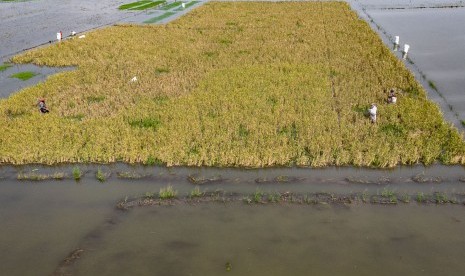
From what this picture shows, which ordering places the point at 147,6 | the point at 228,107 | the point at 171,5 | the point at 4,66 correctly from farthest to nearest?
the point at 171,5
the point at 147,6
the point at 4,66
the point at 228,107

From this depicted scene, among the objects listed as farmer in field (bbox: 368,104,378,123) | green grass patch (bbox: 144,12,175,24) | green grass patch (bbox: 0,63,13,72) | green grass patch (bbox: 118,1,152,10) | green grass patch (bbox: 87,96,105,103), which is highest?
green grass patch (bbox: 118,1,152,10)

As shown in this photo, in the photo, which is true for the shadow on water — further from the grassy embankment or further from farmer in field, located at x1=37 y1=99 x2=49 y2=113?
farmer in field, located at x1=37 y1=99 x2=49 y2=113

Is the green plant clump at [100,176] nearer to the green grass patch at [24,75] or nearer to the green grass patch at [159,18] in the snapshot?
the green grass patch at [24,75]

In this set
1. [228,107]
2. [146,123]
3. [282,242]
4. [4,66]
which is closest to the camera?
[282,242]

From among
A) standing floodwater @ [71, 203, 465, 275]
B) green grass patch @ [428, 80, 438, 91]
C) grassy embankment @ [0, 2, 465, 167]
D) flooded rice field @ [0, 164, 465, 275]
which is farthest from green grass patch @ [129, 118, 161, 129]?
green grass patch @ [428, 80, 438, 91]

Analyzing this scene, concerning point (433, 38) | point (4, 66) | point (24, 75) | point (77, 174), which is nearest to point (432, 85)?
point (433, 38)

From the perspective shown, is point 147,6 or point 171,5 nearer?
point 147,6

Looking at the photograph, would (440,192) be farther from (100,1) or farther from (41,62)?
(100,1)

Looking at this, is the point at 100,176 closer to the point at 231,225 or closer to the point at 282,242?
the point at 231,225

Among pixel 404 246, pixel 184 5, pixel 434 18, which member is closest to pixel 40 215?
pixel 404 246
